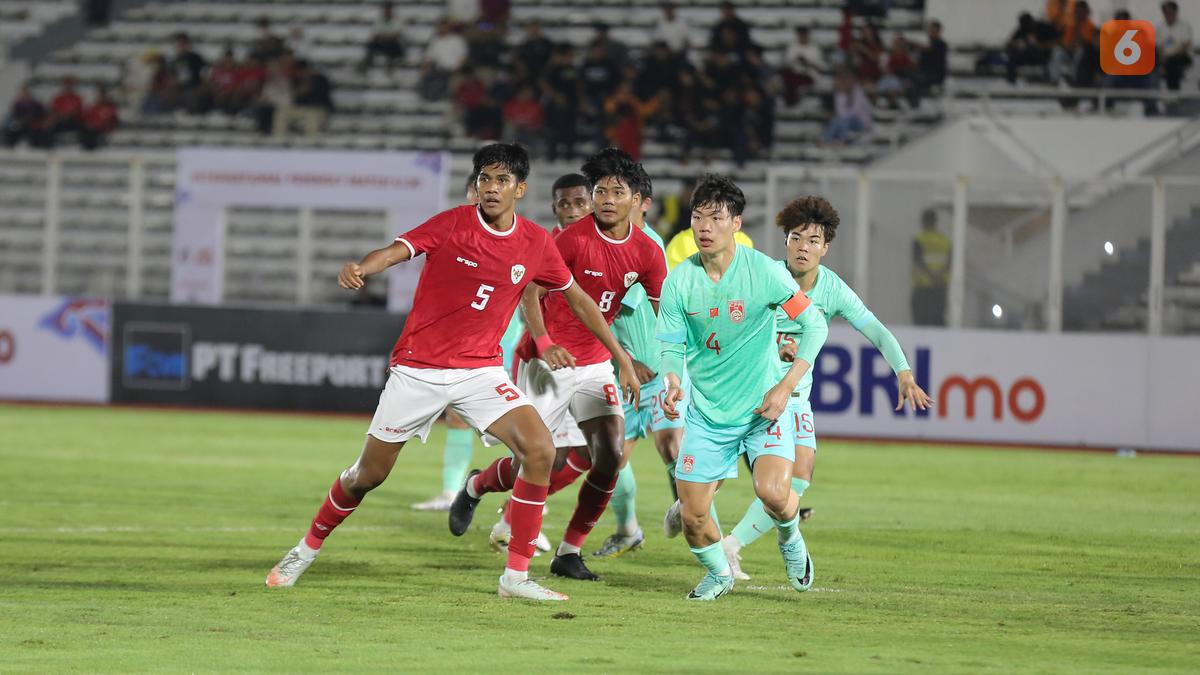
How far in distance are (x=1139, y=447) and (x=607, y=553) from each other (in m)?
10.8

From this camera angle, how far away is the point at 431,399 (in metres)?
9.09

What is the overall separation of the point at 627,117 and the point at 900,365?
689 inches

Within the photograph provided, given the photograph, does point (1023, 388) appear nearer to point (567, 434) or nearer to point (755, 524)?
point (567, 434)

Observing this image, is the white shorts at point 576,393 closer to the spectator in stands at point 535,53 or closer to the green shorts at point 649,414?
the green shorts at point 649,414

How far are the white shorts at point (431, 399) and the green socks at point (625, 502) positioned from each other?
1.96 m

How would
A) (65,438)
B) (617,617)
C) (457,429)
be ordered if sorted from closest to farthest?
(617,617), (457,429), (65,438)

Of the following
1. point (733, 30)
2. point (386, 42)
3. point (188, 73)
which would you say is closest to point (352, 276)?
point (733, 30)

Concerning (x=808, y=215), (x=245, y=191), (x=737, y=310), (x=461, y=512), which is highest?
(x=245, y=191)

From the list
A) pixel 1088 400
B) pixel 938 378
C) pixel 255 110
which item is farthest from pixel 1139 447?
pixel 255 110

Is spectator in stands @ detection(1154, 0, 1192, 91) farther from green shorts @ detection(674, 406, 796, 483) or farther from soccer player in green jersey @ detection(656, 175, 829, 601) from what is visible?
green shorts @ detection(674, 406, 796, 483)

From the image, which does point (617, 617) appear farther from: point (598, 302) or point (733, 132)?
point (733, 132)

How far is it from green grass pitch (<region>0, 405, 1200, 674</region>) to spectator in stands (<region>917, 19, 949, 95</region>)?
10.1 meters

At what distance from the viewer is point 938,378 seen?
20.5 meters

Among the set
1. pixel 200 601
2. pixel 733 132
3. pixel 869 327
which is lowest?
pixel 200 601
